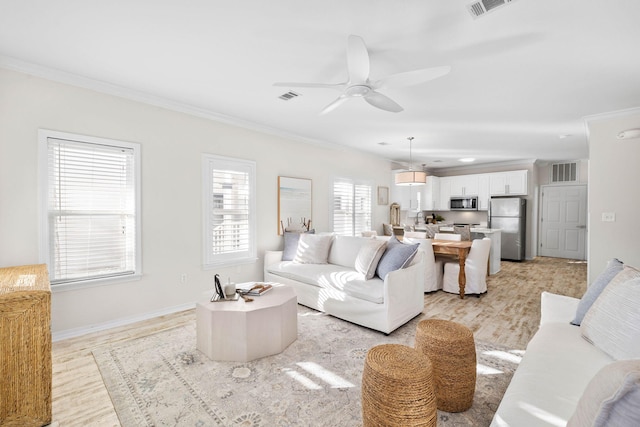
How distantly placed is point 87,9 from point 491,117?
446 centimetres

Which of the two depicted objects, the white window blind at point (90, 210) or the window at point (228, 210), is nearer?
the white window blind at point (90, 210)

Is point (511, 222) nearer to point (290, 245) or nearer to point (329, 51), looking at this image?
point (290, 245)

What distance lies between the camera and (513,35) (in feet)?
7.20

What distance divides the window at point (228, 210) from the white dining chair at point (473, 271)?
3.05 m

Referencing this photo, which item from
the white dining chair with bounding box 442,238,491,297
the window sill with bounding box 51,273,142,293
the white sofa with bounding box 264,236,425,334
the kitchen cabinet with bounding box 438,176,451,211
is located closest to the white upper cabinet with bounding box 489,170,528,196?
the kitchen cabinet with bounding box 438,176,451,211

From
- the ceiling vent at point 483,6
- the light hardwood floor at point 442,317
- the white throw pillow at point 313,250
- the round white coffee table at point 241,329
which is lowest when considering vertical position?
the light hardwood floor at point 442,317

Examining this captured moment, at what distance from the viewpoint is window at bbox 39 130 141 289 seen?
2867mm

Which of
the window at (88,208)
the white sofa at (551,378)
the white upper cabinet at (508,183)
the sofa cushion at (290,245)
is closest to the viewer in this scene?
the white sofa at (551,378)

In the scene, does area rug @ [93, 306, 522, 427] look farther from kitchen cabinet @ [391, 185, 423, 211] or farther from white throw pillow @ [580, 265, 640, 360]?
kitchen cabinet @ [391, 185, 423, 211]

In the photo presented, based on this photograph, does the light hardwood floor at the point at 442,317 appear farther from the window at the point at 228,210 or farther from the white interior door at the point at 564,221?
the white interior door at the point at 564,221

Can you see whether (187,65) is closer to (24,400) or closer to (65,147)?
(65,147)

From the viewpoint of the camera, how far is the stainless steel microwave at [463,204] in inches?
313

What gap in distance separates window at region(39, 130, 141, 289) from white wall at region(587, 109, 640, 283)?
5799 millimetres

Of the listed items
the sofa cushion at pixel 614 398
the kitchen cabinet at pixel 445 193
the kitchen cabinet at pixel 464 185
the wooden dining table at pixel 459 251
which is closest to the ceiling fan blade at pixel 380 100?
the sofa cushion at pixel 614 398
